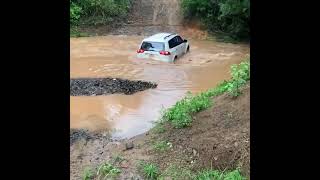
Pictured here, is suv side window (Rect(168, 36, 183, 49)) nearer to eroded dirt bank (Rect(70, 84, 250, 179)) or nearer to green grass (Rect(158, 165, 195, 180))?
eroded dirt bank (Rect(70, 84, 250, 179))

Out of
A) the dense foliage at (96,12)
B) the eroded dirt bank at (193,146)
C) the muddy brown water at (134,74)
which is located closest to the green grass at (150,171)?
the eroded dirt bank at (193,146)

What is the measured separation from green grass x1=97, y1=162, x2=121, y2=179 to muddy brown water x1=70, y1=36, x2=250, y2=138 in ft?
10.6

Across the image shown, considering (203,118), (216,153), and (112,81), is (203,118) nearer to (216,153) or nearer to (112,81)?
(216,153)

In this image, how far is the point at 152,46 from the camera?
20.8 m

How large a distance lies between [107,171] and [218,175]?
7.06ft

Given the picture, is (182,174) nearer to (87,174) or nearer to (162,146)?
(162,146)

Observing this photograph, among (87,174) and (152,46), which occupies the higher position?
(152,46)

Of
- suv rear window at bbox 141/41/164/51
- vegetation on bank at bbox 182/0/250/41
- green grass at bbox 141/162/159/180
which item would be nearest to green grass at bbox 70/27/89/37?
vegetation on bank at bbox 182/0/250/41

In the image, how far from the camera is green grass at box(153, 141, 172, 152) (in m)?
9.56

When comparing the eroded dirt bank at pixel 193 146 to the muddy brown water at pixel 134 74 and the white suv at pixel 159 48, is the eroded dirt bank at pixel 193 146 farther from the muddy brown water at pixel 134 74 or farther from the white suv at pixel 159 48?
the white suv at pixel 159 48

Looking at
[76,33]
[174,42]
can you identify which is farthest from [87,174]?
[76,33]
